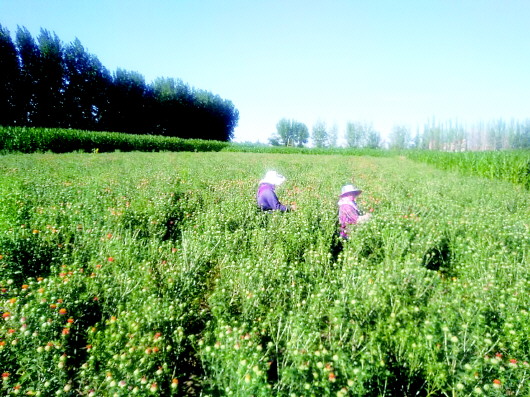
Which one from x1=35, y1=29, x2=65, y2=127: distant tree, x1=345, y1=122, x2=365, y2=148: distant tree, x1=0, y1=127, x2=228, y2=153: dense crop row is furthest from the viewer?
x1=345, y1=122, x2=365, y2=148: distant tree

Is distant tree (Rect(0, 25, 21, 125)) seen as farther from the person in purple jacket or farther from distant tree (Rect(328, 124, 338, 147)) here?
distant tree (Rect(328, 124, 338, 147))

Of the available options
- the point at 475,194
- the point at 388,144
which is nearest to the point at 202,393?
the point at 475,194

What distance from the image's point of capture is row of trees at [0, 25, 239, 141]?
38.1 metres

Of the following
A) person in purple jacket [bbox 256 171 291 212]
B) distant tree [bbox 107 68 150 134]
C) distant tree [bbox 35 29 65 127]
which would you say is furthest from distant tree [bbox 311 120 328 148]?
person in purple jacket [bbox 256 171 291 212]

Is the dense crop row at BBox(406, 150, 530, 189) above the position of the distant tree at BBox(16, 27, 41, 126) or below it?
below

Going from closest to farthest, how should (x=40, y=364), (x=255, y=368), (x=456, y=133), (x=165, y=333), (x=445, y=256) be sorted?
(x=255, y=368), (x=40, y=364), (x=165, y=333), (x=445, y=256), (x=456, y=133)

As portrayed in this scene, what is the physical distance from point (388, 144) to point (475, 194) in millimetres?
83874

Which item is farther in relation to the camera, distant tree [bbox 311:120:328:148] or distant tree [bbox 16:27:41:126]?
distant tree [bbox 311:120:328:148]

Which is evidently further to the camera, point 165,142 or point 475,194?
point 165,142

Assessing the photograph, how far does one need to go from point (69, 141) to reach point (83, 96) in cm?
2500

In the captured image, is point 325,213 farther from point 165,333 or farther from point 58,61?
point 58,61

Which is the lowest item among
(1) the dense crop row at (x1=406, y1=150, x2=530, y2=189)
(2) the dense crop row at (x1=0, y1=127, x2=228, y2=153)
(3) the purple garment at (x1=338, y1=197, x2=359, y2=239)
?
(3) the purple garment at (x1=338, y1=197, x2=359, y2=239)

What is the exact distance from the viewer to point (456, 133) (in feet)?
237

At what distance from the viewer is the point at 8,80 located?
37.0 meters
